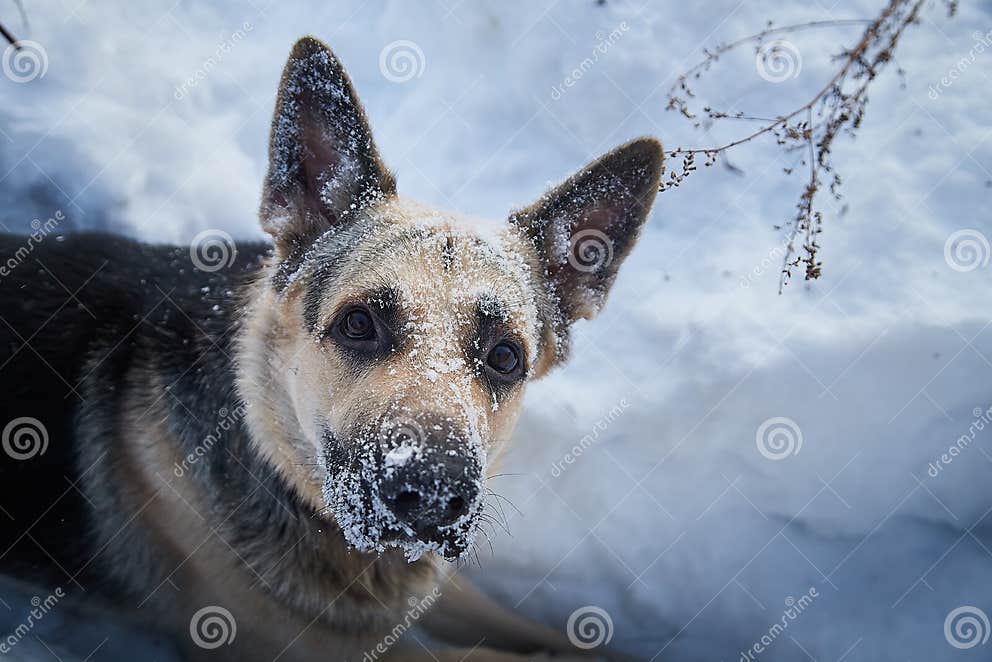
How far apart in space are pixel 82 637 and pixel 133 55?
4.13 m

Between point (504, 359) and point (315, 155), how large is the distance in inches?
53.4

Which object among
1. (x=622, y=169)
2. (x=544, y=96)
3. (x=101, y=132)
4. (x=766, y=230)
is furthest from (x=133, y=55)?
(x=766, y=230)

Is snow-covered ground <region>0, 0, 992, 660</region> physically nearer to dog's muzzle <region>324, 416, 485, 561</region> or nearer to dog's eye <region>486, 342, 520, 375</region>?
dog's eye <region>486, 342, 520, 375</region>

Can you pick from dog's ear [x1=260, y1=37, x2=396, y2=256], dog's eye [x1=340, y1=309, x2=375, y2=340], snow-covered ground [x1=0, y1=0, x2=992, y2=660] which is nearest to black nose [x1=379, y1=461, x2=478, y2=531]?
dog's eye [x1=340, y1=309, x2=375, y2=340]

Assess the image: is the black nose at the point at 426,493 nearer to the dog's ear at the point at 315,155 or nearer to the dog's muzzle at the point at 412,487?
the dog's muzzle at the point at 412,487

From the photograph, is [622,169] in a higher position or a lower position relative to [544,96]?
lower

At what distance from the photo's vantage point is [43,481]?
2838 mm

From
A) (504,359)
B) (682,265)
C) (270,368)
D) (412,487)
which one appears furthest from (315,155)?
(682,265)

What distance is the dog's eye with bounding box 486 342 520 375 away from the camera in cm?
259

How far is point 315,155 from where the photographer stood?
2773mm

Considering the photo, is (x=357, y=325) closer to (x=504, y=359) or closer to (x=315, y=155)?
(x=504, y=359)

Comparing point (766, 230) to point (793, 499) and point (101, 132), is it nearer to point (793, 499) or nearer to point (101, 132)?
point (793, 499)

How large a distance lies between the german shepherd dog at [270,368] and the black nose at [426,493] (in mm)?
485

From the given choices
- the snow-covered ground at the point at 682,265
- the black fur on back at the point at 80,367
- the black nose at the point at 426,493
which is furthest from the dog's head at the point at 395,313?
the snow-covered ground at the point at 682,265
